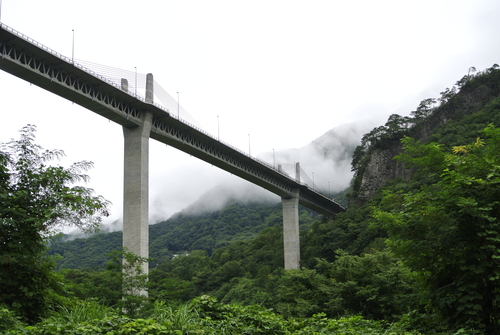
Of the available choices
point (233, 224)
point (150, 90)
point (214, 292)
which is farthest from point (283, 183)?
point (233, 224)

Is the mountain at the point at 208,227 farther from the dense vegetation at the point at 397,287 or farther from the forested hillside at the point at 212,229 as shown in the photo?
the dense vegetation at the point at 397,287

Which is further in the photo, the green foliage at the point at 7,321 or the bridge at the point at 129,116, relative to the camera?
the bridge at the point at 129,116

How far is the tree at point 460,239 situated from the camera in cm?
1067

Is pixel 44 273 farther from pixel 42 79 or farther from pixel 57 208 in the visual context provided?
pixel 42 79

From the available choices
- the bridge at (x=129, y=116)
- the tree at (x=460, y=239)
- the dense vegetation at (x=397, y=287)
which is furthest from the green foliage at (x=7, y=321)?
the bridge at (x=129, y=116)

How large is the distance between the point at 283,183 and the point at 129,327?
62128 mm

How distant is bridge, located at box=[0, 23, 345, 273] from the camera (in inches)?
1267

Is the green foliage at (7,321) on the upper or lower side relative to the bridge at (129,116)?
lower

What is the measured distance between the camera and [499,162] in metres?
12.0

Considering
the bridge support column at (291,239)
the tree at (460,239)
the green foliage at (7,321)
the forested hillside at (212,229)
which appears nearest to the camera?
the green foliage at (7,321)

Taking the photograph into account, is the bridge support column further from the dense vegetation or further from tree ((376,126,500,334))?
tree ((376,126,500,334))

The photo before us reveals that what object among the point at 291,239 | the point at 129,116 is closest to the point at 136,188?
the point at 129,116

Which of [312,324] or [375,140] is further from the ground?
[375,140]

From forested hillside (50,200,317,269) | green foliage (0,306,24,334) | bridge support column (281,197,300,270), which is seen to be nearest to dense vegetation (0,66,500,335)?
green foliage (0,306,24,334)
